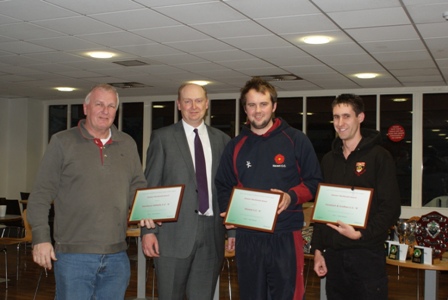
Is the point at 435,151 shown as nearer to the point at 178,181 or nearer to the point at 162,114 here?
the point at 162,114

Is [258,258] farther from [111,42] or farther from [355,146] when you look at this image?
[111,42]

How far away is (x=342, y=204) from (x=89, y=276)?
1461mm

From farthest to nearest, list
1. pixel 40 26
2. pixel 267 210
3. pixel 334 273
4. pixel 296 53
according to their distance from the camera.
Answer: pixel 296 53, pixel 40 26, pixel 334 273, pixel 267 210

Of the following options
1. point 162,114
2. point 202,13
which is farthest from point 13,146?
point 202,13

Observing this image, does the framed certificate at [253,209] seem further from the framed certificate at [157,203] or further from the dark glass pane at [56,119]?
the dark glass pane at [56,119]

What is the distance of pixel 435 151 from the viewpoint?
1052 cm

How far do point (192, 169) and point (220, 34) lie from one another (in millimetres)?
3082

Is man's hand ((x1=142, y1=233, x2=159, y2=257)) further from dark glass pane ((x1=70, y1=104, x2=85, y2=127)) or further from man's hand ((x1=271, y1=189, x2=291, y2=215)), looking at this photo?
dark glass pane ((x1=70, y1=104, x2=85, y2=127))

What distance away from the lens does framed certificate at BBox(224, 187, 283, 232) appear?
3068 mm

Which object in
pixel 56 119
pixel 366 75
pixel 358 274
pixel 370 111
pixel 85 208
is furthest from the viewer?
pixel 56 119

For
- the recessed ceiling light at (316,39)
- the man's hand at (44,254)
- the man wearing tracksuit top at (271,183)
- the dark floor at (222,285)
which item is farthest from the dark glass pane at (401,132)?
the man's hand at (44,254)

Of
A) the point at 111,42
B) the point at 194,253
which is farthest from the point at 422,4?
the point at 111,42

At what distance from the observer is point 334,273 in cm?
329

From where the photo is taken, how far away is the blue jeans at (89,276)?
3004 mm
